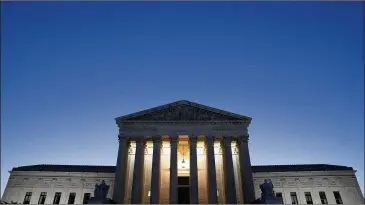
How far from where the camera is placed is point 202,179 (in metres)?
30.0

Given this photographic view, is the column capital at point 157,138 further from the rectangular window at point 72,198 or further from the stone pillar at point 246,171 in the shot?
the rectangular window at point 72,198

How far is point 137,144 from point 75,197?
12890 millimetres

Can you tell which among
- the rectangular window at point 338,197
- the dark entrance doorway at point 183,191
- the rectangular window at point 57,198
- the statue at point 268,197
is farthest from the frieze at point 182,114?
the rectangular window at point 338,197

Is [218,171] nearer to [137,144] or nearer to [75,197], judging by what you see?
[137,144]

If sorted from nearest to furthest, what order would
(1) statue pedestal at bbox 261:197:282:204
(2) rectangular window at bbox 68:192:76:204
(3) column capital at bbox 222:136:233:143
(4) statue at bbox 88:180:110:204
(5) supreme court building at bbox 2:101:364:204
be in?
(1) statue pedestal at bbox 261:197:282:204 → (4) statue at bbox 88:180:110:204 → (5) supreme court building at bbox 2:101:364:204 → (3) column capital at bbox 222:136:233:143 → (2) rectangular window at bbox 68:192:76:204

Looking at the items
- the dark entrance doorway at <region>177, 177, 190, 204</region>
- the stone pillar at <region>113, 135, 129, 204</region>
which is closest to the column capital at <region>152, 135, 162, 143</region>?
the stone pillar at <region>113, 135, 129, 204</region>

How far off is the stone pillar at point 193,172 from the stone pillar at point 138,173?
4.70m

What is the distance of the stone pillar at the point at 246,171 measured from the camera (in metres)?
24.9

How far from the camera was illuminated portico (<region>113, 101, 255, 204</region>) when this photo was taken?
85.3ft

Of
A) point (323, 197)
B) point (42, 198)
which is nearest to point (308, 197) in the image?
Result: point (323, 197)

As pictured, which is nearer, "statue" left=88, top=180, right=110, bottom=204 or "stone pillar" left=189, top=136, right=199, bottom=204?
"statue" left=88, top=180, right=110, bottom=204

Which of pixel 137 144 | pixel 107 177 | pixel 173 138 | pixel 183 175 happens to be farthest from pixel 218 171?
pixel 107 177

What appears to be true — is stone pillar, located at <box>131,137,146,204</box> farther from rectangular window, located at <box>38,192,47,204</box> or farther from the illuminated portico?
rectangular window, located at <box>38,192,47,204</box>

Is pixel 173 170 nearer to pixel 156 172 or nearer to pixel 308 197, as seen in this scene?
pixel 156 172
